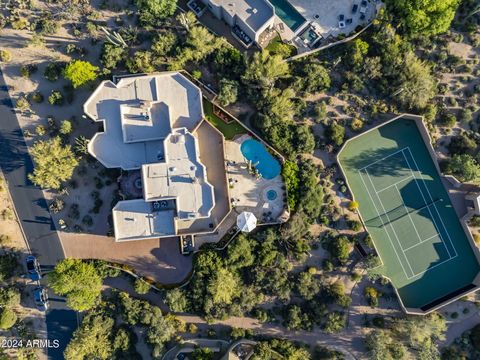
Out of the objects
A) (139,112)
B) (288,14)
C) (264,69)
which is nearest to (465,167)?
(264,69)

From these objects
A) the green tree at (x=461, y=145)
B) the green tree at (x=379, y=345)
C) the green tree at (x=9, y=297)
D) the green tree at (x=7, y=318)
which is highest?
the green tree at (x=9, y=297)

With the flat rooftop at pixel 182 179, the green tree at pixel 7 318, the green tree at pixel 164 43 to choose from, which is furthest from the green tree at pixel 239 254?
the green tree at pixel 7 318

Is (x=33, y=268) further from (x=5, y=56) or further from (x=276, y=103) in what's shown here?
(x=276, y=103)

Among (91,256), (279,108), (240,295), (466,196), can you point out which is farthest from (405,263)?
(91,256)

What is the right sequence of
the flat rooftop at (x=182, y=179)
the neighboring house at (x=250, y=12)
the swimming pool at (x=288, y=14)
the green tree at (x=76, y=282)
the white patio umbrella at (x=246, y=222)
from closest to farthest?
the green tree at (x=76, y=282), the flat rooftop at (x=182, y=179), the white patio umbrella at (x=246, y=222), the neighboring house at (x=250, y=12), the swimming pool at (x=288, y=14)

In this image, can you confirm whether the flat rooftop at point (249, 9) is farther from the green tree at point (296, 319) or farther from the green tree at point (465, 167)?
the green tree at point (296, 319)

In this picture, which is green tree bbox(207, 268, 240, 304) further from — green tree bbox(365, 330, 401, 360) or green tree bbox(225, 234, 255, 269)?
green tree bbox(365, 330, 401, 360)

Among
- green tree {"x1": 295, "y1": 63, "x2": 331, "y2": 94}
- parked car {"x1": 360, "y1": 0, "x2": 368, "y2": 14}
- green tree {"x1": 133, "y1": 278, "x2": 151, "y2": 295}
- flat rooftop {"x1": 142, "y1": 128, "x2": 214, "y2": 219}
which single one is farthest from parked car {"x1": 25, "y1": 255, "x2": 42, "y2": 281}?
parked car {"x1": 360, "y1": 0, "x2": 368, "y2": 14}
